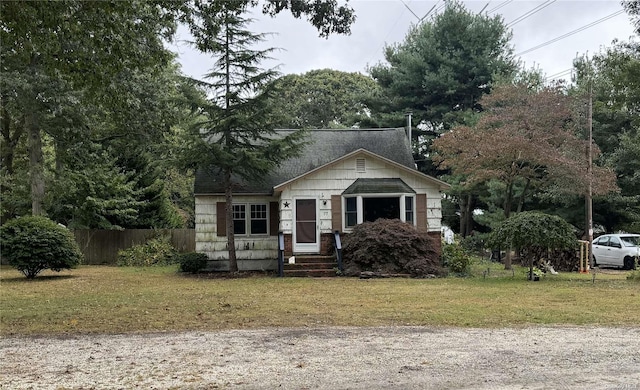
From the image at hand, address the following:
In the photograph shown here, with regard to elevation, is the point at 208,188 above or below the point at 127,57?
below

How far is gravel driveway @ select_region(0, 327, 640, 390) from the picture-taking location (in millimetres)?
5359

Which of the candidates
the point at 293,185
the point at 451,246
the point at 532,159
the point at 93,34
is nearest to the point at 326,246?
the point at 293,185

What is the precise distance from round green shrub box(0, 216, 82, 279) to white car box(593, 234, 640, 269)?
18.8m

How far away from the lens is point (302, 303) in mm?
11375

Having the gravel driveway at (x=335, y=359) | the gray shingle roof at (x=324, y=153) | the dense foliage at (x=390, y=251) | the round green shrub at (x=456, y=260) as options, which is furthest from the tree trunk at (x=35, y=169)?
the gravel driveway at (x=335, y=359)

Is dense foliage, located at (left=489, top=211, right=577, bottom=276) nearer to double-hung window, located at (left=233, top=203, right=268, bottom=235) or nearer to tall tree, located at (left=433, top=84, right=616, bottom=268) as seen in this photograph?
tall tree, located at (left=433, top=84, right=616, bottom=268)

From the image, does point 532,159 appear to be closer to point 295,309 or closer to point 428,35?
point 295,309

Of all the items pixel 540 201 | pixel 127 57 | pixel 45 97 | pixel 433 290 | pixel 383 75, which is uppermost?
pixel 383 75

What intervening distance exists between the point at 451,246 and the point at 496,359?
13568 mm

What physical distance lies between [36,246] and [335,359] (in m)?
13.6

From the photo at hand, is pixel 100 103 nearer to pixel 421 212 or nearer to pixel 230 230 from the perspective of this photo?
pixel 230 230

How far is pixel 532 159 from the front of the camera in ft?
62.4

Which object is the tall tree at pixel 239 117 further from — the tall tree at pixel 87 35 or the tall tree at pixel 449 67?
the tall tree at pixel 449 67

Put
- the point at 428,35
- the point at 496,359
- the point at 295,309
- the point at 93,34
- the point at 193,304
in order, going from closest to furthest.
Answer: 1. the point at 496,359
2. the point at 93,34
3. the point at 295,309
4. the point at 193,304
5. the point at 428,35
